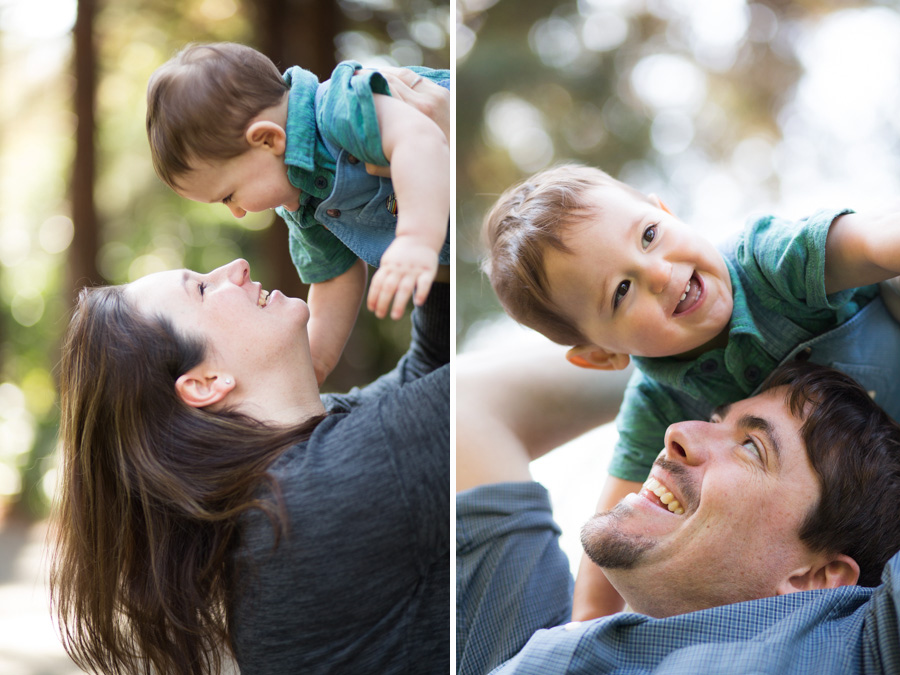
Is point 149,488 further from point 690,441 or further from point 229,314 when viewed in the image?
point 690,441

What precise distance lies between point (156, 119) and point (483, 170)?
A: 1.45ft

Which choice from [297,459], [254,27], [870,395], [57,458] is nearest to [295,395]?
[297,459]

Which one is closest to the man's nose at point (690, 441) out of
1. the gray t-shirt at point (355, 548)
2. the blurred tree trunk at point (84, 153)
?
the gray t-shirt at point (355, 548)

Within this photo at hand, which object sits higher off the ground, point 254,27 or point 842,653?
point 254,27

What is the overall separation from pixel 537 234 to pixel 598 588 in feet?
1.47

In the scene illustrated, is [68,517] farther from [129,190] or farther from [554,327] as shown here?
[554,327]

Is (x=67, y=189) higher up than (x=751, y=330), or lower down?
higher up

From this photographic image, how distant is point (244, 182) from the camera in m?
0.76

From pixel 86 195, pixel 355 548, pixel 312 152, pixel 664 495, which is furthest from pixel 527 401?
pixel 86 195

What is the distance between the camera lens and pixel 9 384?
879 mm

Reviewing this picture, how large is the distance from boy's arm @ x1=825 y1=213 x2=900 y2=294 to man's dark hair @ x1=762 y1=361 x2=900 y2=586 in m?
0.12

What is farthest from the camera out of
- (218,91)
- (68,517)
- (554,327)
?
(554,327)

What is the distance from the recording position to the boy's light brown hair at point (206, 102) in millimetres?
736

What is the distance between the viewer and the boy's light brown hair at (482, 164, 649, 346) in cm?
88
